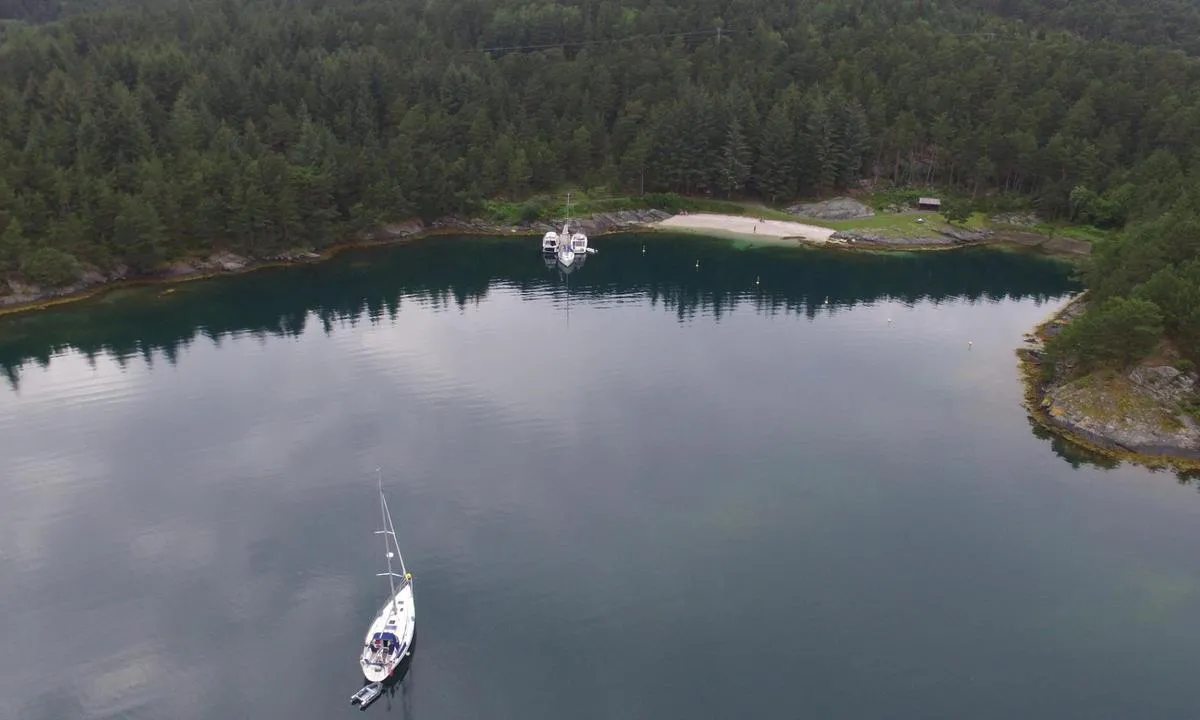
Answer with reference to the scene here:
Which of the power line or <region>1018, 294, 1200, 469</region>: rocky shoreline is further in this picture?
the power line

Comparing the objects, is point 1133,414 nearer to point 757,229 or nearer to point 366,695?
point 366,695

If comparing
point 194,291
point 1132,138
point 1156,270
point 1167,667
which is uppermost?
point 1132,138

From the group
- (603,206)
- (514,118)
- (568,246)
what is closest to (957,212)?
(603,206)

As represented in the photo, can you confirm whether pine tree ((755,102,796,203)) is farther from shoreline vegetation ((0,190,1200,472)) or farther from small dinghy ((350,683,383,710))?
small dinghy ((350,683,383,710))

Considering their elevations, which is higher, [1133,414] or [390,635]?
[1133,414]

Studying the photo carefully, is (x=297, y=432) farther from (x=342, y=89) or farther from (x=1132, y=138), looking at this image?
(x=1132, y=138)

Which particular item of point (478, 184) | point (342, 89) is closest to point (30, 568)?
point (478, 184)

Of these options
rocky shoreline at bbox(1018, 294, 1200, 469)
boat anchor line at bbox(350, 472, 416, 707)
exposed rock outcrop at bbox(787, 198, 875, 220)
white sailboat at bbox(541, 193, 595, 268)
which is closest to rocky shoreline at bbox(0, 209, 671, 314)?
white sailboat at bbox(541, 193, 595, 268)
